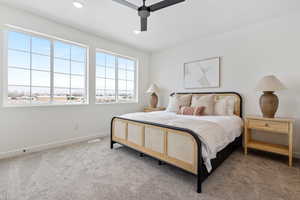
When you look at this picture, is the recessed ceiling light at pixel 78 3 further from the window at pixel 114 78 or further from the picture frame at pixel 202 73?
the picture frame at pixel 202 73

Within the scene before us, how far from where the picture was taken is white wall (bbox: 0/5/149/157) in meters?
2.47

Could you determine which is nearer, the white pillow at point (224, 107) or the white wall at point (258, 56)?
the white wall at point (258, 56)

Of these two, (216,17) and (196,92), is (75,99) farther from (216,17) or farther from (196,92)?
(216,17)

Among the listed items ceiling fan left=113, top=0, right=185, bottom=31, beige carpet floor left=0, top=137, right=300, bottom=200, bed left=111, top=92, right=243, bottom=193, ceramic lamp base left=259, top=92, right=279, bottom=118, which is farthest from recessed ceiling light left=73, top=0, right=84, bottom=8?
ceramic lamp base left=259, top=92, right=279, bottom=118

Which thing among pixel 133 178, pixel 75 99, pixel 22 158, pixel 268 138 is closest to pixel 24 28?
pixel 75 99

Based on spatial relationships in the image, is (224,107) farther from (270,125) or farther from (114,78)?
(114,78)

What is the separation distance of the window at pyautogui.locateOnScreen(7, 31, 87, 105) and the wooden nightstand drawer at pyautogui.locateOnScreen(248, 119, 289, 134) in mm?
3614

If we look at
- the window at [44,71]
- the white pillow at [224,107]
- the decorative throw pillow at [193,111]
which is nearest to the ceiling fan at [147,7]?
the decorative throw pillow at [193,111]

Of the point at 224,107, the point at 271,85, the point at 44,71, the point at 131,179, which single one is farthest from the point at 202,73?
the point at 44,71

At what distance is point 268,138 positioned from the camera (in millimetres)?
2832

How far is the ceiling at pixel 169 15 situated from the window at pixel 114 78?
734mm

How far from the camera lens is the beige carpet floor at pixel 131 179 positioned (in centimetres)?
158

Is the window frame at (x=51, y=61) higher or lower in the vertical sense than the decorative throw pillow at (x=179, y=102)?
higher

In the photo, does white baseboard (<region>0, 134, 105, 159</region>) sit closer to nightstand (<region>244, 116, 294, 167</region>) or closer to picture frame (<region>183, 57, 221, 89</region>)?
picture frame (<region>183, 57, 221, 89</region>)
